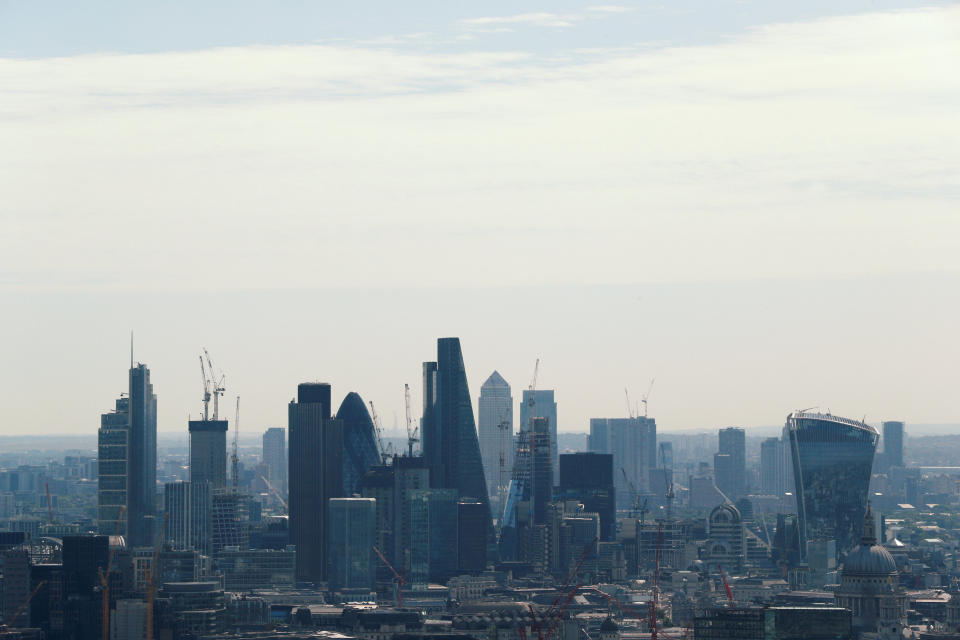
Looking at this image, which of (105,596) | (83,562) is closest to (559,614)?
(105,596)

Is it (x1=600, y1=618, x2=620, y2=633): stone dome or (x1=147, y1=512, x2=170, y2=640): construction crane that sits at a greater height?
(x1=147, y1=512, x2=170, y2=640): construction crane

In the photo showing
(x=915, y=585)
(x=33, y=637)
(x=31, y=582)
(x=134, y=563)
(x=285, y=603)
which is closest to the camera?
(x=33, y=637)

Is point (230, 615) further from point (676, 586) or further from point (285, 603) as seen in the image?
point (676, 586)

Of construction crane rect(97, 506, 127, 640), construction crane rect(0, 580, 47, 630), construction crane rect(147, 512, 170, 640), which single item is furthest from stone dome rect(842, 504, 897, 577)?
construction crane rect(0, 580, 47, 630)

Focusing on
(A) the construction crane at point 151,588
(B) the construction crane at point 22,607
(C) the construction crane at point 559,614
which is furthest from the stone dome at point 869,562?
(B) the construction crane at point 22,607

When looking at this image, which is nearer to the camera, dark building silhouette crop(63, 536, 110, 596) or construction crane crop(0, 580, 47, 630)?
construction crane crop(0, 580, 47, 630)

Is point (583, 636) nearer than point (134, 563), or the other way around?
point (583, 636)

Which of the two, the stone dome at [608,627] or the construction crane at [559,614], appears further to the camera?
the construction crane at [559,614]

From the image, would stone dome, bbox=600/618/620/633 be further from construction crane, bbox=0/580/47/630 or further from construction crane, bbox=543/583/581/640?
construction crane, bbox=0/580/47/630

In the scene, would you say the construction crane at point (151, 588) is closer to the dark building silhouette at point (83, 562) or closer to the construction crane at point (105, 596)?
the construction crane at point (105, 596)

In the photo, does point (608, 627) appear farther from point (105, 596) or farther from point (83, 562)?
point (83, 562)

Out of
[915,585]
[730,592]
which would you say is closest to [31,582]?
[730,592]
